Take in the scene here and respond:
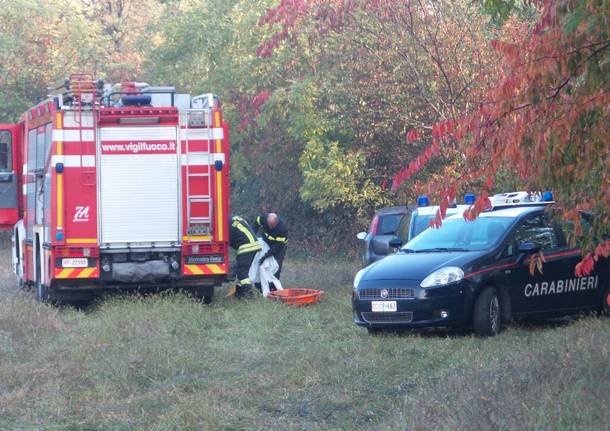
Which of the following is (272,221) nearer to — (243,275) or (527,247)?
(243,275)

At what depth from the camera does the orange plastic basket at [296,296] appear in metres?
16.4

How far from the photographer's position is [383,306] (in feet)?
41.5

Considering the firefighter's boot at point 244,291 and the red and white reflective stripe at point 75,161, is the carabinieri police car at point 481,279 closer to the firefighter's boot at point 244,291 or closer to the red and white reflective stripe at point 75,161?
the firefighter's boot at point 244,291

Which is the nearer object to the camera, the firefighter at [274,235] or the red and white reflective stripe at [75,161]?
the red and white reflective stripe at [75,161]

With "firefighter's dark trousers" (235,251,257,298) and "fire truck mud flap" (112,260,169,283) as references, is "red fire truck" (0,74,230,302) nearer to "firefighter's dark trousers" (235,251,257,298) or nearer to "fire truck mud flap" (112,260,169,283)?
"fire truck mud flap" (112,260,169,283)

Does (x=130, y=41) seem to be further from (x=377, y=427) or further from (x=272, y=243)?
(x=377, y=427)

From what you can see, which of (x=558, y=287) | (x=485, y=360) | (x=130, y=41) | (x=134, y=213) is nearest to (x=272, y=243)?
(x=134, y=213)

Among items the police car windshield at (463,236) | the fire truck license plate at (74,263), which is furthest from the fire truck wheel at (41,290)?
the police car windshield at (463,236)

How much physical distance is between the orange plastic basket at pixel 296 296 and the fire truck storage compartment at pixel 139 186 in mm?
1905

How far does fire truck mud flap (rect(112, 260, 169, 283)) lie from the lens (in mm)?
15906

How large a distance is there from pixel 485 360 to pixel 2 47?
32.8 metres

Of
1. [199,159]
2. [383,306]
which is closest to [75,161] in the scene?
[199,159]

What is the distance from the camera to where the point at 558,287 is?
1342cm

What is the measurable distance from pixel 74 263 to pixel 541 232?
686 cm
